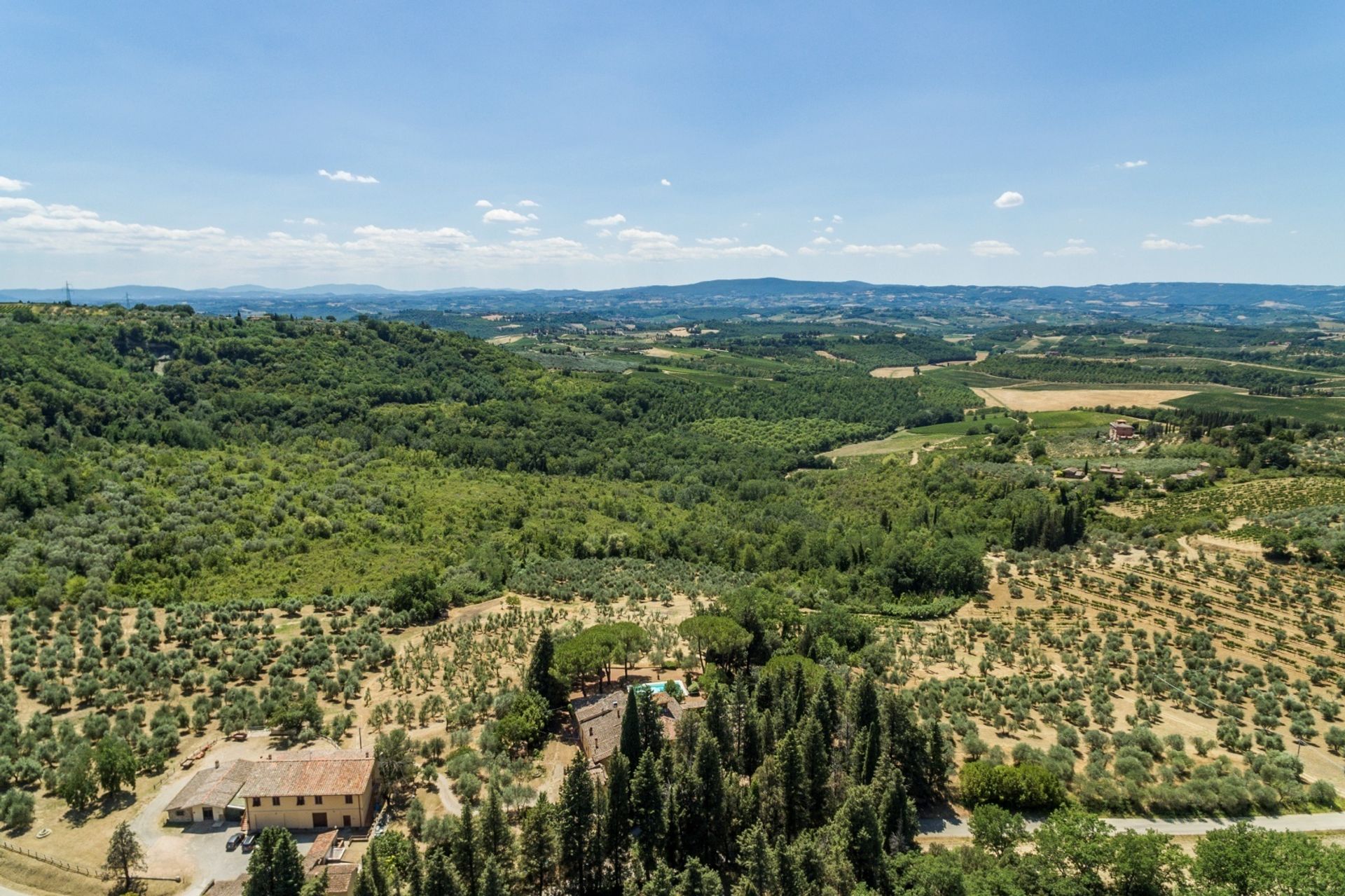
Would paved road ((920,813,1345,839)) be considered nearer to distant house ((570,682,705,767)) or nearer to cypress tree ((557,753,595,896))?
distant house ((570,682,705,767))

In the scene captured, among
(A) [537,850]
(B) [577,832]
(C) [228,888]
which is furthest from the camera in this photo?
(B) [577,832]

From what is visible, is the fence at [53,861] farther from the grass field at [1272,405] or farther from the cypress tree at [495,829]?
the grass field at [1272,405]

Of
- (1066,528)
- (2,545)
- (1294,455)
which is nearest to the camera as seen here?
(2,545)

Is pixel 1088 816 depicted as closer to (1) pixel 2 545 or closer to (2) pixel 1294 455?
(1) pixel 2 545

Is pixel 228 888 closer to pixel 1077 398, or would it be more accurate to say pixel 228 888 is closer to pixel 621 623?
pixel 621 623

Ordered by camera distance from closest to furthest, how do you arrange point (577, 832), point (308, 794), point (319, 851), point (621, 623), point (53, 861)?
1. point (577, 832)
2. point (53, 861)
3. point (319, 851)
4. point (308, 794)
5. point (621, 623)

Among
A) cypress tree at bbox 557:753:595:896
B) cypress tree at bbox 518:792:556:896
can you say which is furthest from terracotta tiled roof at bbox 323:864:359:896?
cypress tree at bbox 557:753:595:896

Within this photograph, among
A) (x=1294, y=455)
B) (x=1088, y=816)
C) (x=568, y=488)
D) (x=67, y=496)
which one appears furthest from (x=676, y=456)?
(x=1088, y=816)

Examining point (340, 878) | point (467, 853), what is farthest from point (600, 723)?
point (340, 878)
